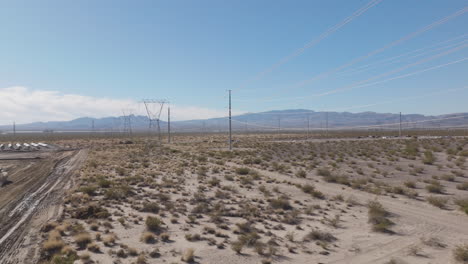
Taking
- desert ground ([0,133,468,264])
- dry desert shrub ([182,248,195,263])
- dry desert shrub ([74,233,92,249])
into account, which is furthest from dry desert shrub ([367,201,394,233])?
dry desert shrub ([74,233,92,249])

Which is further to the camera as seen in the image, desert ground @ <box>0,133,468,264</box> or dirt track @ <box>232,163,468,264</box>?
desert ground @ <box>0,133,468,264</box>

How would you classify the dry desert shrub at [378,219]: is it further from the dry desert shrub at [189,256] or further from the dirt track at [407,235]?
the dry desert shrub at [189,256]

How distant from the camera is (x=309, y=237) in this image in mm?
13195

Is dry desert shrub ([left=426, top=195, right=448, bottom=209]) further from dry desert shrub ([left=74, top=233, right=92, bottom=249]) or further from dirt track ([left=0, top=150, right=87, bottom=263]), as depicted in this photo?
dirt track ([left=0, top=150, right=87, bottom=263])

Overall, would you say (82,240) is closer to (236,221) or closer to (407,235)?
(236,221)

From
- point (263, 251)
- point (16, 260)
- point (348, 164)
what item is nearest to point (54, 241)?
point (16, 260)

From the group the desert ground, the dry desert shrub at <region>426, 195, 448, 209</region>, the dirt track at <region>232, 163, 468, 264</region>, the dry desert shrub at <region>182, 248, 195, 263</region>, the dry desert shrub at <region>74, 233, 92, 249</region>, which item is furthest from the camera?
the dry desert shrub at <region>426, 195, 448, 209</region>

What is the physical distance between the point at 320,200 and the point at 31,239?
15546mm

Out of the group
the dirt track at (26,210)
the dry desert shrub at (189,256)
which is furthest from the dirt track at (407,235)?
the dirt track at (26,210)

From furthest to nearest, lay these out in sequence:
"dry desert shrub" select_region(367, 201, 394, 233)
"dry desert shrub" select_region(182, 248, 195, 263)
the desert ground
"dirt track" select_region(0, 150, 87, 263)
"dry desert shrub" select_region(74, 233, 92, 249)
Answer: "dry desert shrub" select_region(367, 201, 394, 233) → "dry desert shrub" select_region(74, 233, 92, 249) → "dirt track" select_region(0, 150, 87, 263) → the desert ground → "dry desert shrub" select_region(182, 248, 195, 263)

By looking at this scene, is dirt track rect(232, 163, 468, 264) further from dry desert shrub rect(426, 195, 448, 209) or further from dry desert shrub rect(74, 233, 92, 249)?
dry desert shrub rect(74, 233, 92, 249)

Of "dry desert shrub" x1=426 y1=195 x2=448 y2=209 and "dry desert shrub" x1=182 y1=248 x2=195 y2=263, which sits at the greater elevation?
"dry desert shrub" x1=426 y1=195 x2=448 y2=209

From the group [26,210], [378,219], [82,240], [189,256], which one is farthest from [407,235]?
[26,210]

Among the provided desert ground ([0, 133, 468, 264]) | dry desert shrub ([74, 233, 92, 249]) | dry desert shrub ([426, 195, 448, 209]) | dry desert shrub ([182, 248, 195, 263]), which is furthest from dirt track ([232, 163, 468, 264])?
dry desert shrub ([74, 233, 92, 249])
